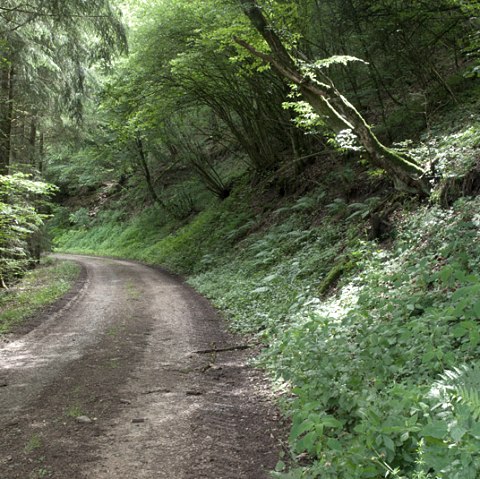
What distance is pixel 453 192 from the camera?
22.9ft

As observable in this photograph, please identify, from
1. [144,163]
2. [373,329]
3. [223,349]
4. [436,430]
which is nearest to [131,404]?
[223,349]

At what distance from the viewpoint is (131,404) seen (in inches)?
191

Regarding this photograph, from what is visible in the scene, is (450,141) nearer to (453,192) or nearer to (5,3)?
(453,192)

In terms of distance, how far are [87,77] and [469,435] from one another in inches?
571

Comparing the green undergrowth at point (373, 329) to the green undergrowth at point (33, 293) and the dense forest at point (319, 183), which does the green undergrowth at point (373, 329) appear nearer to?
the dense forest at point (319, 183)

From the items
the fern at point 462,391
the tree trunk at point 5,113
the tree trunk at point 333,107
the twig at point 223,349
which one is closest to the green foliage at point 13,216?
the tree trunk at point 5,113

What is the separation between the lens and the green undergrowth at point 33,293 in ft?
30.8

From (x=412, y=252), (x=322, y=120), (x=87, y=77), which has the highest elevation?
(x=87, y=77)

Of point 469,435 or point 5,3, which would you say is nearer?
point 469,435

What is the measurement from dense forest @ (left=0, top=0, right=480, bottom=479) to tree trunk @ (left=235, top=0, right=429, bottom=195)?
39 millimetres

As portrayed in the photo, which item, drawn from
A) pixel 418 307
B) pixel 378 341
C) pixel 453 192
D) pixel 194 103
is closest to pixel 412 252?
pixel 453 192

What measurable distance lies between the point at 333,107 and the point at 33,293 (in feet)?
30.7

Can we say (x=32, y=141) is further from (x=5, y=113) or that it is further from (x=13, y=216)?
(x=13, y=216)

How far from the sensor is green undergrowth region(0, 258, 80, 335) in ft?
30.8
